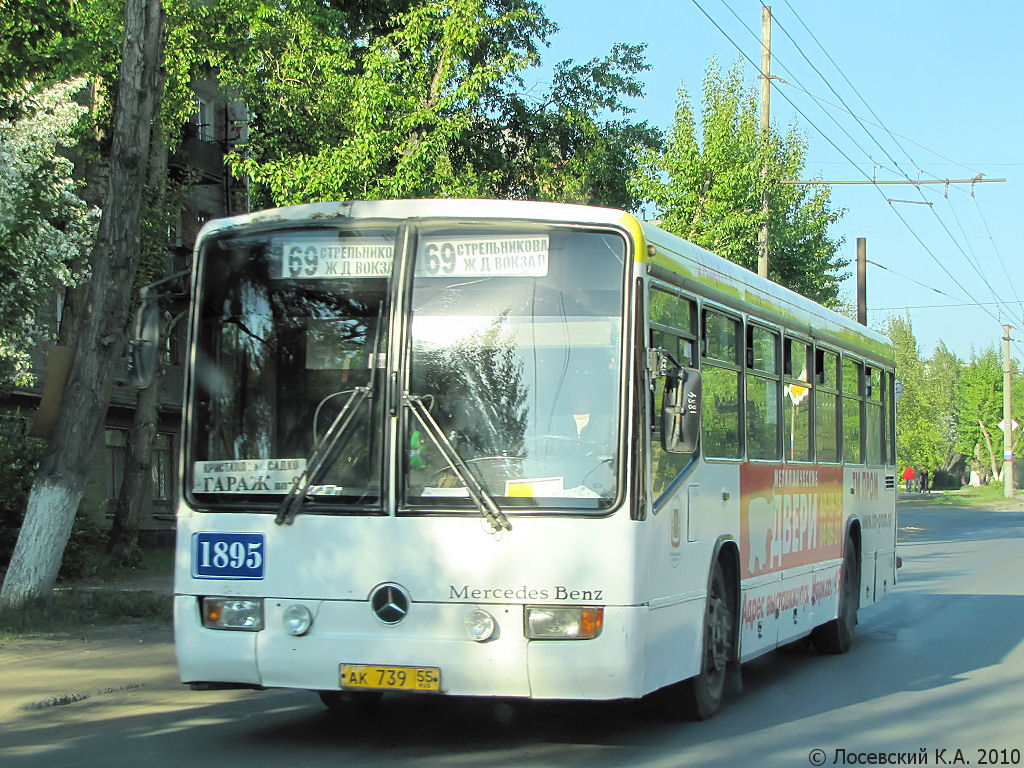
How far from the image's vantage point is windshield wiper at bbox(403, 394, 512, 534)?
23.6 feet

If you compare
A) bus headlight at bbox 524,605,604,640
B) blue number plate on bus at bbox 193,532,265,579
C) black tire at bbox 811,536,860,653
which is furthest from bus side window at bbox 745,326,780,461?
blue number plate on bus at bbox 193,532,265,579

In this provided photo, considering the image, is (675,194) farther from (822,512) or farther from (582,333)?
(582,333)

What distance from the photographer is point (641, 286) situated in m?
7.48

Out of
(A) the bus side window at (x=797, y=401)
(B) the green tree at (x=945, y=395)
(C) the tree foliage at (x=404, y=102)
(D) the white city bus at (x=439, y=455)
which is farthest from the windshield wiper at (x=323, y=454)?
(B) the green tree at (x=945, y=395)

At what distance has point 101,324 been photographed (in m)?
13.9

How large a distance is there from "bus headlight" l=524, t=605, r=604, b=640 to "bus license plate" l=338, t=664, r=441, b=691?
1.81 feet

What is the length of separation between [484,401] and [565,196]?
18237 mm

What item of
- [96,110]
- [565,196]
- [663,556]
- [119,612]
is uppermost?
[96,110]

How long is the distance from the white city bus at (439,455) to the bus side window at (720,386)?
2.03 feet

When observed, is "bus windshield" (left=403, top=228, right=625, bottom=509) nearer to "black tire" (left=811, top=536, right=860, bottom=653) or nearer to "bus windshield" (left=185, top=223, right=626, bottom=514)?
"bus windshield" (left=185, top=223, right=626, bottom=514)

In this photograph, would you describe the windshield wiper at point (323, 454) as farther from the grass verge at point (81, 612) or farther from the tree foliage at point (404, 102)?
the tree foliage at point (404, 102)

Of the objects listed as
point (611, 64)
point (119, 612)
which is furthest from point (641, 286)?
point (611, 64)

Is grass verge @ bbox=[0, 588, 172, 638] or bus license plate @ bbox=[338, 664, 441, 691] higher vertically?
bus license plate @ bbox=[338, 664, 441, 691]

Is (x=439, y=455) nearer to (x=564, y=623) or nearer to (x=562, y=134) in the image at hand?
(x=564, y=623)
